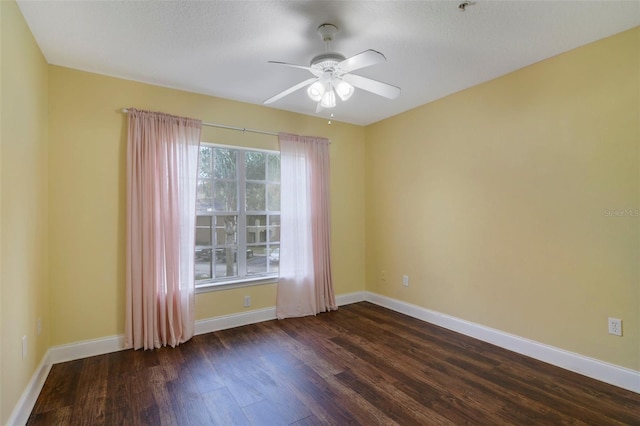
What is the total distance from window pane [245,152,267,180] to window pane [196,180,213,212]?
0.50 m

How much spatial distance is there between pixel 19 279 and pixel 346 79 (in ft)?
8.42

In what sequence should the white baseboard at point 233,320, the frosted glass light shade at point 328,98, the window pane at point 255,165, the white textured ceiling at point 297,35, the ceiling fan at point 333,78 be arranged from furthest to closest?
the window pane at point 255,165, the white baseboard at point 233,320, the frosted glass light shade at point 328,98, the ceiling fan at point 333,78, the white textured ceiling at point 297,35

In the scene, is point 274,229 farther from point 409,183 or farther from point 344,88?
point 344,88

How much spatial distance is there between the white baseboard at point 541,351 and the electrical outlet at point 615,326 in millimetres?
249

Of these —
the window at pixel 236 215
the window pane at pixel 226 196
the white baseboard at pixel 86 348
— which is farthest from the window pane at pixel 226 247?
the white baseboard at pixel 86 348

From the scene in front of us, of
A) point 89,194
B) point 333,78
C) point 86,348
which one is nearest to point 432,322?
point 333,78

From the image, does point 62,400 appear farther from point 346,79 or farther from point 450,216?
point 450,216

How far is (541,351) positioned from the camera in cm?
272

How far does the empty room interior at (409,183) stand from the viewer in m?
2.04

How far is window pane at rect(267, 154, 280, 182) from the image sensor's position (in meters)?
3.96

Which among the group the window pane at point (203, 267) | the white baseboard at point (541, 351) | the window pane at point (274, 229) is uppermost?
the window pane at point (274, 229)

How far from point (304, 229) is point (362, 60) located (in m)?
2.42

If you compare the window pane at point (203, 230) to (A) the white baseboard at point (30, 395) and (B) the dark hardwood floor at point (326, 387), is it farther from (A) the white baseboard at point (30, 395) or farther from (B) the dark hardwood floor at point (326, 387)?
(A) the white baseboard at point (30, 395)

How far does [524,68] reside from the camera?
283cm
